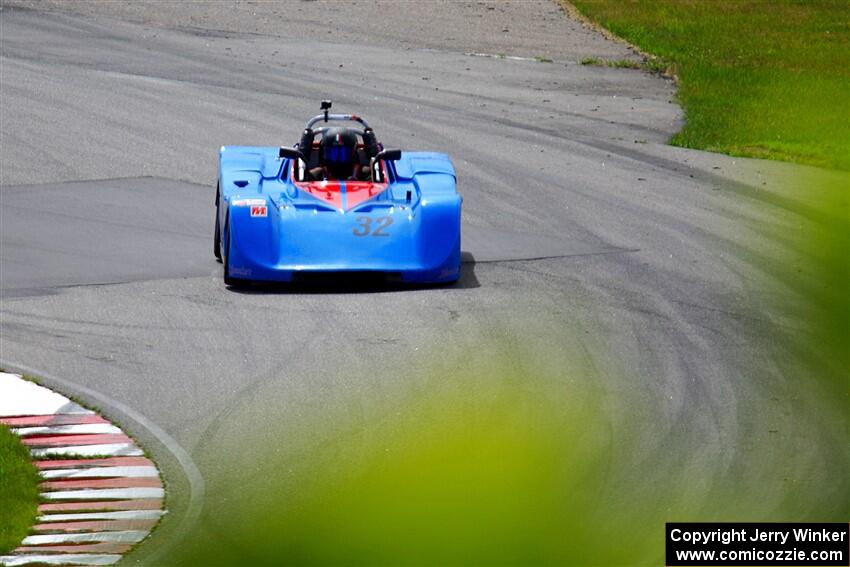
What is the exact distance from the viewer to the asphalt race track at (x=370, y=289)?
838 cm

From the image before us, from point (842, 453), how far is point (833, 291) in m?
6.72

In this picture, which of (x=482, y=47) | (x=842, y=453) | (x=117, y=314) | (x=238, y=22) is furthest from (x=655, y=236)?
(x=238, y=22)

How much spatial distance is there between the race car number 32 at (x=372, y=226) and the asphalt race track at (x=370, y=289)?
21.0 inches

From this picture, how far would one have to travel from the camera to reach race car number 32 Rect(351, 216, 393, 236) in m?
12.3

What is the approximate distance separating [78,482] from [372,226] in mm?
4705

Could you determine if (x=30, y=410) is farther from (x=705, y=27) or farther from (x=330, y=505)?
(x=705, y=27)

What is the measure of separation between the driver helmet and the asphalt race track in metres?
1.45

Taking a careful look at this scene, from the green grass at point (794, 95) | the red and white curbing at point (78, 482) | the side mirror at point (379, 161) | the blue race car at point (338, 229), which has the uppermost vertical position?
the green grass at point (794, 95)

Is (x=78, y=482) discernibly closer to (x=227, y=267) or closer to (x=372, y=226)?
(x=227, y=267)

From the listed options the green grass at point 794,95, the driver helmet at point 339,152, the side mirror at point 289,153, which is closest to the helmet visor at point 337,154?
the driver helmet at point 339,152

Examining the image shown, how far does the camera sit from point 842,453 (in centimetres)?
784

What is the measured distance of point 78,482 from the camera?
26.9 feet

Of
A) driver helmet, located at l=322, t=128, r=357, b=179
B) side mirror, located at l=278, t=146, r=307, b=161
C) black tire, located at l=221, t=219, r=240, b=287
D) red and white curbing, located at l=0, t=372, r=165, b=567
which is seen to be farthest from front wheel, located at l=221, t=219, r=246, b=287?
red and white curbing, located at l=0, t=372, r=165, b=567

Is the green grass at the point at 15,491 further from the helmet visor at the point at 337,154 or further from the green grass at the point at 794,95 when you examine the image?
the helmet visor at the point at 337,154
